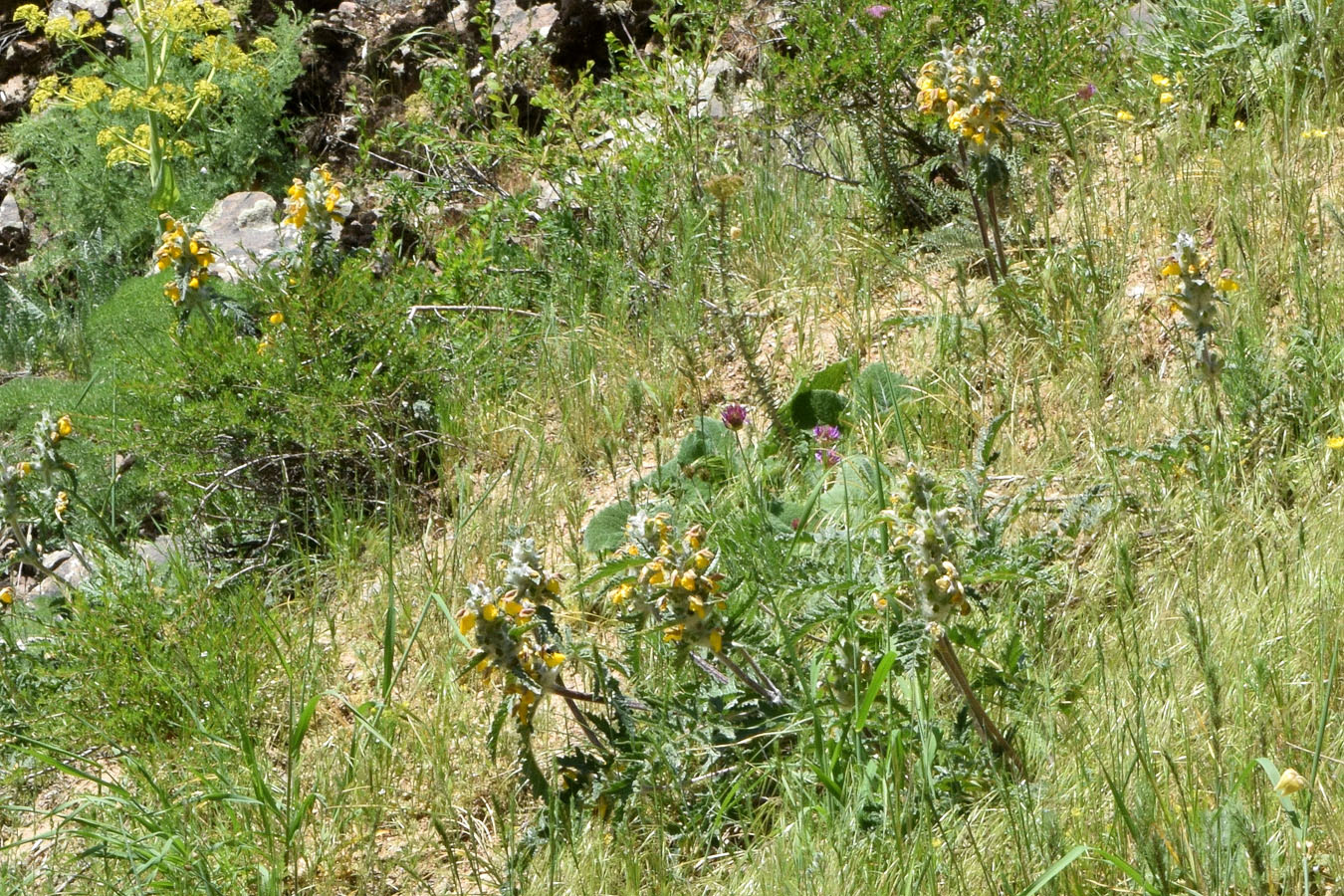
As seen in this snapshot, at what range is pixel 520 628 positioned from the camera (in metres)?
2.15

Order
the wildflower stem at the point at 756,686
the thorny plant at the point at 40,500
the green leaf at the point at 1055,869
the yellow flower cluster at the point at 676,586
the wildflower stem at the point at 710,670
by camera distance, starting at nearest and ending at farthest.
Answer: the green leaf at the point at 1055,869, the yellow flower cluster at the point at 676,586, the wildflower stem at the point at 756,686, the wildflower stem at the point at 710,670, the thorny plant at the point at 40,500

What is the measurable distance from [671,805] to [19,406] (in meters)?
3.60

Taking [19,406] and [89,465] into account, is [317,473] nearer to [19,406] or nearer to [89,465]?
[89,465]

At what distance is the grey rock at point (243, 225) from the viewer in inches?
221

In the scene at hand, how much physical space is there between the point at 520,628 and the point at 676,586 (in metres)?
0.28

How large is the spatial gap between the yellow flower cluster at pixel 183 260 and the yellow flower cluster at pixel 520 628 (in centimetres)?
234

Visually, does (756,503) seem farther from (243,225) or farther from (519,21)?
(519,21)

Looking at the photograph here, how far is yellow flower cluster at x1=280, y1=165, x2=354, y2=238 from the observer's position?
4152 millimetres

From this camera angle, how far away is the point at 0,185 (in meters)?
7.72

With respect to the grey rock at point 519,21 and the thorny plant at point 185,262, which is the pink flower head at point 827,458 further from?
the grey rock at point 519,21

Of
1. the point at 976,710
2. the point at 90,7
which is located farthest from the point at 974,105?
the point at 90,7

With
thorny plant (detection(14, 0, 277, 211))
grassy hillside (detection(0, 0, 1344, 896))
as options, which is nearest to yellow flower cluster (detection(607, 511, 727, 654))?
grassy hillside (detection(0, 0, 1344, 896))

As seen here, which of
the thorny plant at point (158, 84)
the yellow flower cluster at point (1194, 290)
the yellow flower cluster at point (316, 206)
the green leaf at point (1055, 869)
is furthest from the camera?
the thorny plant at point (158, 84)

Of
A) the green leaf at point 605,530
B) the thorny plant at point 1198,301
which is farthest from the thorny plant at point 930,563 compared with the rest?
the green leaf at point 605,530
